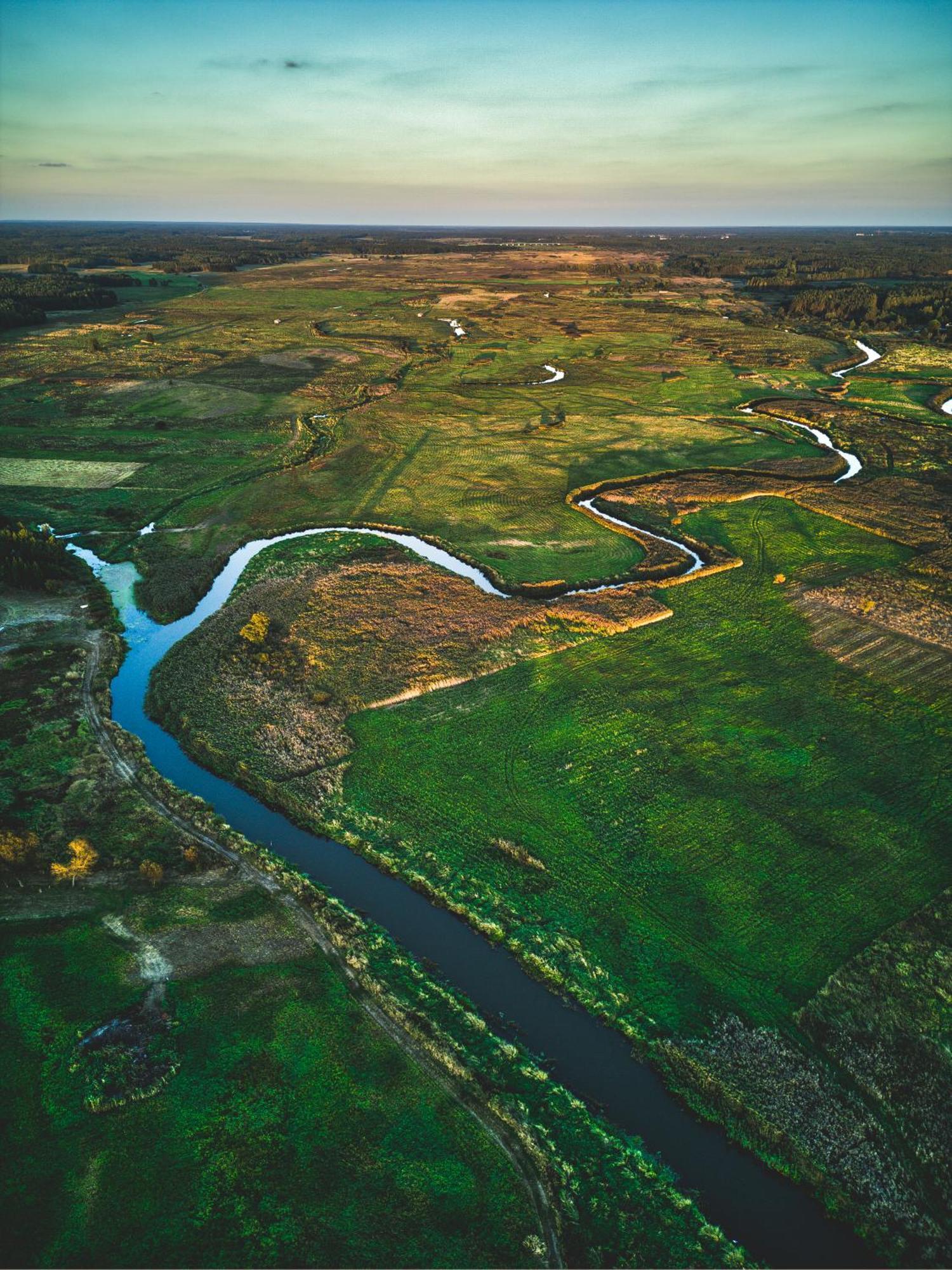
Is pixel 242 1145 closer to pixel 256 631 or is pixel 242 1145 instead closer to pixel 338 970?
pixel 338 970

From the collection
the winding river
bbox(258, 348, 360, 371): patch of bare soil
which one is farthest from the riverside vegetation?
bbox(258, 348, 360, 371): patch of bare soil

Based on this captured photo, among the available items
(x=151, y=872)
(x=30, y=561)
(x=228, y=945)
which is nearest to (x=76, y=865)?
(x=151, y=872)

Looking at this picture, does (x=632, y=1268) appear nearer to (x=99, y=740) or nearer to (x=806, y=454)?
(x=99, y=740)

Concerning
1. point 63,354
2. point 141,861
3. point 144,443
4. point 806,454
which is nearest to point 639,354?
point 806,454

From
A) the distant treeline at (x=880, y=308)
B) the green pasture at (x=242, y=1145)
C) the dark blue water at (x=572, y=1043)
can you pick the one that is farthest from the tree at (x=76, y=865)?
the distant treeline at (x=880, y=308)

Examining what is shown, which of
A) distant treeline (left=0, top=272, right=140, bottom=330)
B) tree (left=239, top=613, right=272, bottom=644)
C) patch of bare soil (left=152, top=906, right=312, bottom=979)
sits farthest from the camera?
distant treeline (left=0, top=272, right=140, bottom=330)

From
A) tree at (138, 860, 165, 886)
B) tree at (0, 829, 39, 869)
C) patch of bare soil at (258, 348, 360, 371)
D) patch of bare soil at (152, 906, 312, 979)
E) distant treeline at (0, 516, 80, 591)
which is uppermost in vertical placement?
patch of bare soil at (258, 348, 360, 371)

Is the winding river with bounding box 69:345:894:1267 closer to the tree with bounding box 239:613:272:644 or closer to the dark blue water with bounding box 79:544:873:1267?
the dark blue water with bounding box 79:544:873:1267
